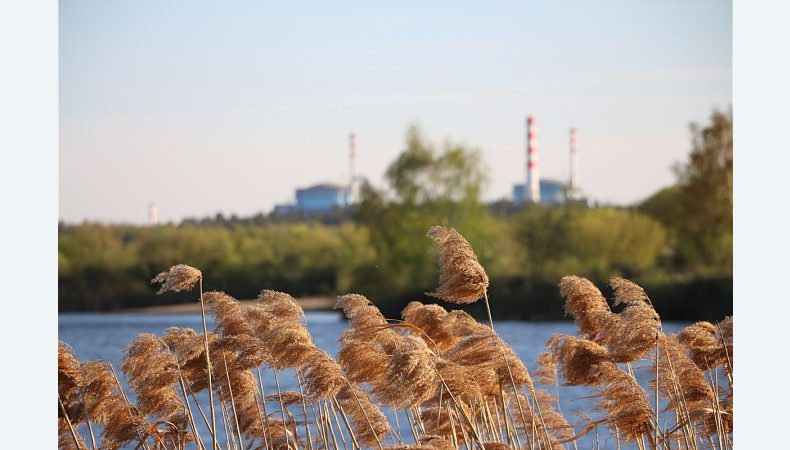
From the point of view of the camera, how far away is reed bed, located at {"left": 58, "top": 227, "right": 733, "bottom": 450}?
3.23 meters

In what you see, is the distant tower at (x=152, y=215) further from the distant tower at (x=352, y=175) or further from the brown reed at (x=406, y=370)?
the distant tower at (x=352, y=175)

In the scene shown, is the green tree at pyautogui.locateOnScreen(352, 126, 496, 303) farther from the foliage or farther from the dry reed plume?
the dry reed plume

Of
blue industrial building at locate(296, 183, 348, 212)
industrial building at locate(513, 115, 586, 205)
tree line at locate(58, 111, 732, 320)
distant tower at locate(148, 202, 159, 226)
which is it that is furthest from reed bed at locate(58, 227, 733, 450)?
industrial building at locate(513, 115, 586, 205)

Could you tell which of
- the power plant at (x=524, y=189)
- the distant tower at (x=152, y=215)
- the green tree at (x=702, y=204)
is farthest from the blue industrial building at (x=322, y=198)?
the distant tower at (x=152, y=215)

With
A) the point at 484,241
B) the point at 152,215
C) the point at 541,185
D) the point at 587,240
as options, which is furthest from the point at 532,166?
the point at 152,215

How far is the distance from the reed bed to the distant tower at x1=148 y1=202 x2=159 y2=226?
4.36m

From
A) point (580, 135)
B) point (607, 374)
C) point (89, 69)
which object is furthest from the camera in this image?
point (580, 135)

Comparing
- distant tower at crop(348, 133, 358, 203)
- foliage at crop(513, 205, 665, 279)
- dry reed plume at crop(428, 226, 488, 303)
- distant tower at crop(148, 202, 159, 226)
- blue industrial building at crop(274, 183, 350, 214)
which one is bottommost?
foliage at crop(513, 205, 665, 279)

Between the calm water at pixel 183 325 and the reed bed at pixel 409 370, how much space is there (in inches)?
212

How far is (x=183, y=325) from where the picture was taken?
17.1 meters

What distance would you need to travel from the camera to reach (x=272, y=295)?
356cm
